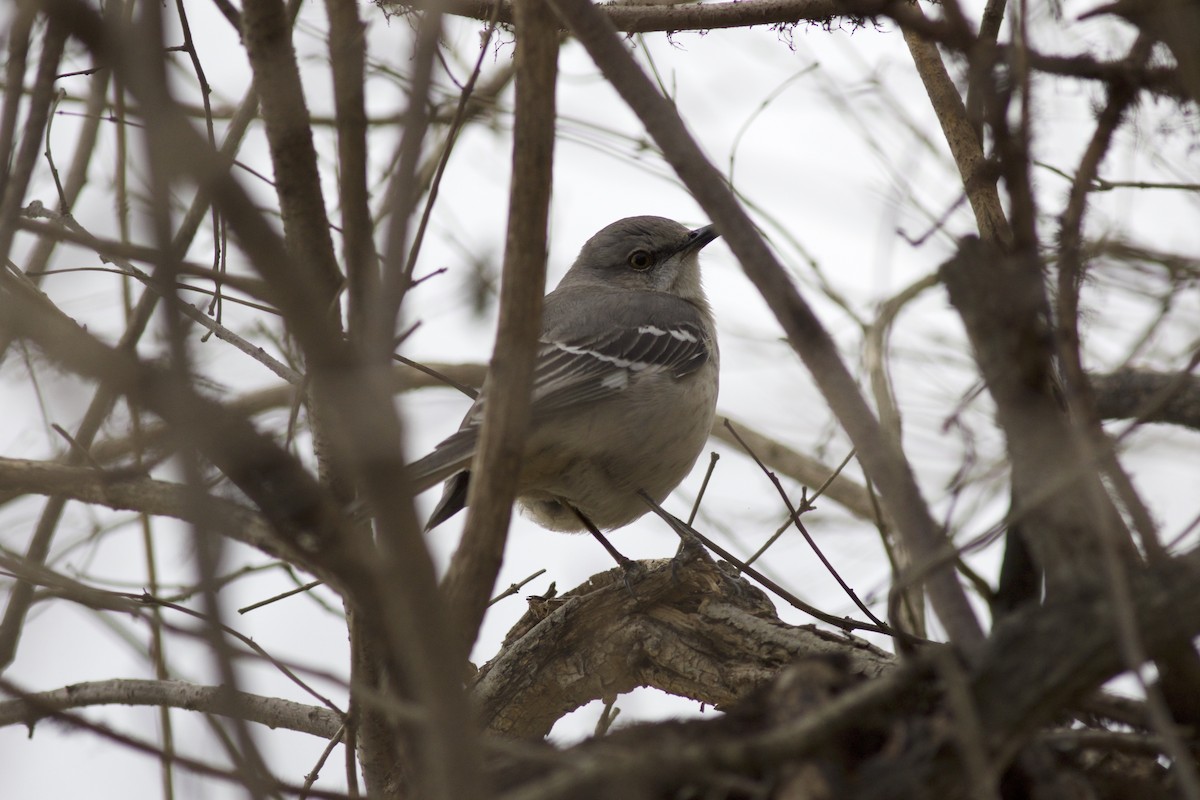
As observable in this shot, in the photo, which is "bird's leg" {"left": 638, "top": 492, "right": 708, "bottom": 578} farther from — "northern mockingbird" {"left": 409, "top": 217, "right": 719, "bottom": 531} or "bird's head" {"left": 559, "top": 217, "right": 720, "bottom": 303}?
"bird's head" {"left": 559, "top": 217, "right": 720, "bottom": 303}

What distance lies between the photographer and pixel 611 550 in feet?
16.2

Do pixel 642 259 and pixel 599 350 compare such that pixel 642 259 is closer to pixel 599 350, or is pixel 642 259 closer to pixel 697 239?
pixel 697 239

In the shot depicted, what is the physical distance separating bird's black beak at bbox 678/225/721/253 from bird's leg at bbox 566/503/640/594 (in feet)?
6.66

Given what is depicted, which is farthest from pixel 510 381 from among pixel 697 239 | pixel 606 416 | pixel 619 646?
pixel 697 239

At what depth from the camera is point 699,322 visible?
6.00 meters

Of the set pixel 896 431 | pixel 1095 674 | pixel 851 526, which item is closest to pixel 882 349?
pixel 896 431

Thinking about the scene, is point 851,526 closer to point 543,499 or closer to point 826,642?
point 543,499

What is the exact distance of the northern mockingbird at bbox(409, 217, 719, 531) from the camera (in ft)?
15.7

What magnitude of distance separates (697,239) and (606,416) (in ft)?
6.40

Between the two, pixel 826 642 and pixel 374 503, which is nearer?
pixel 374 503

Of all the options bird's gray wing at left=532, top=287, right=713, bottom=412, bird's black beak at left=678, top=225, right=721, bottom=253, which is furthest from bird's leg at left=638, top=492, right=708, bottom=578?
bird's black beak at left=678, top=225, right=721, bottom=253

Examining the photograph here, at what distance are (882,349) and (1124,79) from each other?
3.45 meters

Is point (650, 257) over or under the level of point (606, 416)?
over

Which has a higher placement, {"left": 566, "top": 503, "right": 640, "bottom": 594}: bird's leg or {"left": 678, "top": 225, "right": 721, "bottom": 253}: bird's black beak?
{"left": 678, "top": 225, "right": 721, "bottom": 253}: bird's black beak
